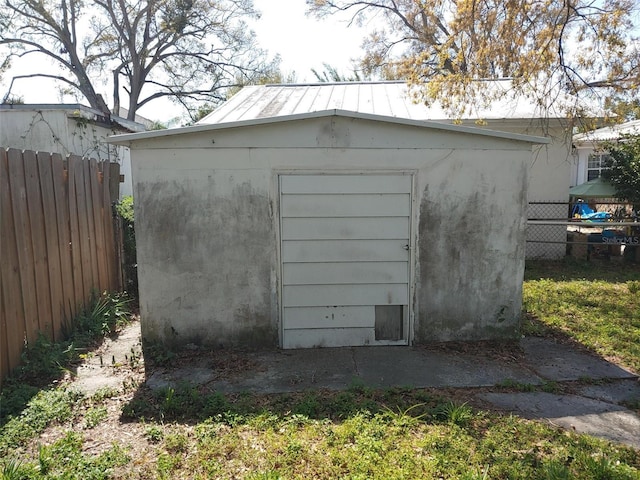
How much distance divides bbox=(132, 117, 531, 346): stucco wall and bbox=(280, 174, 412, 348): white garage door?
0.14m

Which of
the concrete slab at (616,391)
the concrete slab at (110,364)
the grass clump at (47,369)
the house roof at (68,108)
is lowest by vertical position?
the concrete slab at (616,391)

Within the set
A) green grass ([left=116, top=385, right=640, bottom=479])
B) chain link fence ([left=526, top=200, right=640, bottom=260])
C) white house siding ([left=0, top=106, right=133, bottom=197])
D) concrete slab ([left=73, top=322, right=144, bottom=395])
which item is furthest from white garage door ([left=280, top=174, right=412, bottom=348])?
white house siding ([left=0, top=106, right=133, bottom=197])

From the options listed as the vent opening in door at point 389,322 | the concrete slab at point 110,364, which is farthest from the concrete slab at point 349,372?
the concrete slab at point 110,364

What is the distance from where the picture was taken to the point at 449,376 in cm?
466

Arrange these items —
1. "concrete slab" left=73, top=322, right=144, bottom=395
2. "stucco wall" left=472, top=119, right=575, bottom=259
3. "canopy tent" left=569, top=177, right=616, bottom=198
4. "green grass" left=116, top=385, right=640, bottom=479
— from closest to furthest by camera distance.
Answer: "green grass" left=116, top=385, right=640, bottom=479 → "concrete slab" left=73, top=322, right=144, bottom=395 → "stucco wall" left=472, top=119, right=575, bottom=259 → "canopy tent" left=569, top=177, right=616, bottom=198

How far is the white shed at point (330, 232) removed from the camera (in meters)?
A: 5.16

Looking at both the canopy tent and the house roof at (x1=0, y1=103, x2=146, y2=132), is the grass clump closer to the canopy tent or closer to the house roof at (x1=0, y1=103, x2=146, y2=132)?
the house roof at (x1=0, y1=103, x2=146, y2=132)

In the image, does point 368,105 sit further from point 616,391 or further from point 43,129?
point 616,391

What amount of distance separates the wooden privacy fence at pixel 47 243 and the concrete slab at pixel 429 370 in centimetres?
330

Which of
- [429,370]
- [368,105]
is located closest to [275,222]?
[429,370]

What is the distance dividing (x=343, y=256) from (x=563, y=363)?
2650 millimetres

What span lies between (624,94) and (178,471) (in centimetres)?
1068

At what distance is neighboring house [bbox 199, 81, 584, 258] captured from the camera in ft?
31.6

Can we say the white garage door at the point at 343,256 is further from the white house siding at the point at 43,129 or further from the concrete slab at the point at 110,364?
the white house siding at the point at 43,129
